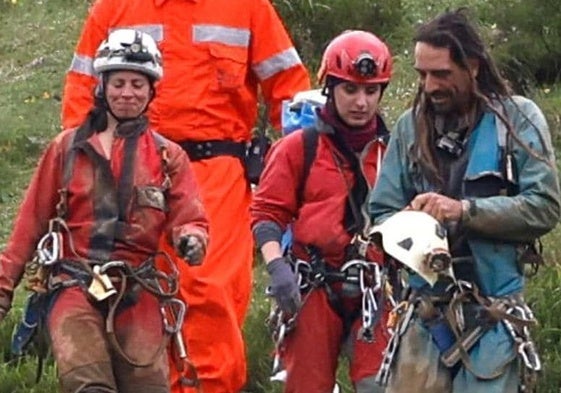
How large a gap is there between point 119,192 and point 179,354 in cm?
70

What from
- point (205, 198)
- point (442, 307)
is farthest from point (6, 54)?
point (442, 307)

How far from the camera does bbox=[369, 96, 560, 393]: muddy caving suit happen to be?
5.82m

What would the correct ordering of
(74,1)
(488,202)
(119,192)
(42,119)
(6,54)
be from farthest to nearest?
(74,1) < (6,54) < (42,119) < (119,192) < (488,202)

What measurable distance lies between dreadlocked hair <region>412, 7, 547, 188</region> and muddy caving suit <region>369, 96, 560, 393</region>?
0.13 ft

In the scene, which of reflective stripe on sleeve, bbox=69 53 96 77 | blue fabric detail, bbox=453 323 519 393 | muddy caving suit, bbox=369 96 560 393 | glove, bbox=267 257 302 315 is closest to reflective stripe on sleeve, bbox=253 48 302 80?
reflective stripe on sleeve, bbox=69 53 96 77

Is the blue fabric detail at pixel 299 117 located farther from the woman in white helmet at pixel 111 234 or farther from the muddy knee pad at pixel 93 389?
the muddy knee pad at pixel 93 389

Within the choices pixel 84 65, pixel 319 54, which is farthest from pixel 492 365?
pixel 319 54

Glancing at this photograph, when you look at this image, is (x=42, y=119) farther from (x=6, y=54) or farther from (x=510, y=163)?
(x=510, y=163)

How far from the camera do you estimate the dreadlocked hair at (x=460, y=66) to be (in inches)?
235

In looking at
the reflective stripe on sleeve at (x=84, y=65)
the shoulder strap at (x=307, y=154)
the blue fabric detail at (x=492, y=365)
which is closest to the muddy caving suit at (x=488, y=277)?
the blue fabric detail at (x=492, y=365)

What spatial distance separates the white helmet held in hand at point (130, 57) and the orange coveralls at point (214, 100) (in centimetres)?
91

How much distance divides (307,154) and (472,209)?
154 cm

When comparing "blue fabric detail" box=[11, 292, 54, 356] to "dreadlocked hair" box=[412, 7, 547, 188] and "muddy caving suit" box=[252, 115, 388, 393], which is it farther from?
"dreadlocked hair" box=[412, 7, 547, 188]

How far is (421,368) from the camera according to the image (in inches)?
233
